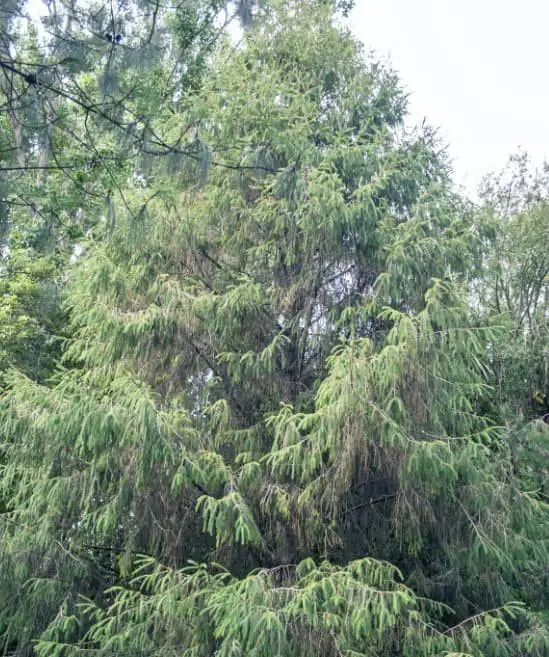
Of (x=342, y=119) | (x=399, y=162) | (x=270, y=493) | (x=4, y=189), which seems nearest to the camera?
(x=4, y=189)

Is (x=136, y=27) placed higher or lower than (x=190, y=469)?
higher

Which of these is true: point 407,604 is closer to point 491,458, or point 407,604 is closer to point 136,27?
point 491,458

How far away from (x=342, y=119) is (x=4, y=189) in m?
4.56

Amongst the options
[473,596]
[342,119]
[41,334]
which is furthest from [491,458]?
[41,334]

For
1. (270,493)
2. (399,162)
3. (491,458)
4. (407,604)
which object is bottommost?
(407,604)

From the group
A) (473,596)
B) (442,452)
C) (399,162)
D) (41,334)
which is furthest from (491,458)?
(41,334)

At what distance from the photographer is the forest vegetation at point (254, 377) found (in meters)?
5.23

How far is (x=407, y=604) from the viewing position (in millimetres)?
5543

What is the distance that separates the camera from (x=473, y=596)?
661cm

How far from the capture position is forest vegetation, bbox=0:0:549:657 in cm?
523

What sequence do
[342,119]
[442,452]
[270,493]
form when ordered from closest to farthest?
[442,452]
[270,493]
[342,119]

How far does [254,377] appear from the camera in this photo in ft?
23.6

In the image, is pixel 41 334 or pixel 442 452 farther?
pixel 41 334

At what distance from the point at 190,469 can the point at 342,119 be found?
4318 mm
